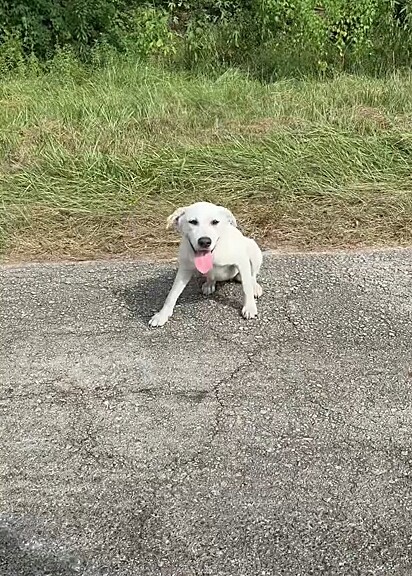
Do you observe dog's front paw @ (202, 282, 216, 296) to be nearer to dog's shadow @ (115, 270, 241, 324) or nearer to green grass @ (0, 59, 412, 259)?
dog's shadow @ (115, 270, 241, 324)

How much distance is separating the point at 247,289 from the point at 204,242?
0.45m

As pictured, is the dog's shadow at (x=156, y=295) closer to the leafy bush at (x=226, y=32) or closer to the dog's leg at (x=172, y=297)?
the dog's leg at (x=172, y=297)

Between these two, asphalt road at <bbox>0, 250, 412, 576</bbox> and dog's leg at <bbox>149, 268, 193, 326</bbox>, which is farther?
dog's leg at <bbox>149, 268, 193, 326</bbox>

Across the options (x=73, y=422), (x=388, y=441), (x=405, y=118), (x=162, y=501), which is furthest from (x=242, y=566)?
(x=405, y=118)

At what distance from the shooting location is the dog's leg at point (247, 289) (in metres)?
3.74

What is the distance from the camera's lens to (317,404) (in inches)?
122

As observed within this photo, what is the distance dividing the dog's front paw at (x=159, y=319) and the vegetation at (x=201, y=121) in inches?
46.4

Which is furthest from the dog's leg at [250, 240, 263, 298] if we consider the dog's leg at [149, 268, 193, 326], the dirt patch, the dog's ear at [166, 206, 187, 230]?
the dirt patch

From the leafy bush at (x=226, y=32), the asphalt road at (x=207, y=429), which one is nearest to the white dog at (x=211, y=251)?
the asphalt road at (x=207, y=429)

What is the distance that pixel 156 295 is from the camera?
167 inches

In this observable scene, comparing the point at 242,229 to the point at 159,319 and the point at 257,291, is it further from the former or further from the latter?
the point at 159,319

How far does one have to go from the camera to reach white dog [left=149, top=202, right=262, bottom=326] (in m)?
3.55

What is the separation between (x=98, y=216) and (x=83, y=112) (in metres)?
1.76

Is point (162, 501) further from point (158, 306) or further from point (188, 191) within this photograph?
point (188, 191)
